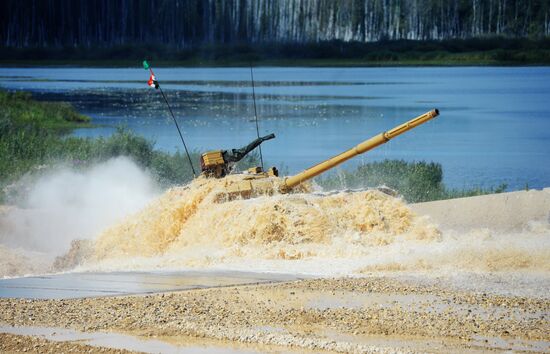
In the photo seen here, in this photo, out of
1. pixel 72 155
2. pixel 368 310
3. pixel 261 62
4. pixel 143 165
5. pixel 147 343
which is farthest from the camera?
pixel 261 62

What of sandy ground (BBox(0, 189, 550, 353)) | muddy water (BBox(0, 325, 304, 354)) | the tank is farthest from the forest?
muddy water (BBox(0, 325, 304, 354))

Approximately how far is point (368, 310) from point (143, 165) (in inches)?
690

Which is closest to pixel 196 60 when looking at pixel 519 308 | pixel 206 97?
pixel 206 97

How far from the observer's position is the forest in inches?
3000

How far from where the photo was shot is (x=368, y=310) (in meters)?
11.1

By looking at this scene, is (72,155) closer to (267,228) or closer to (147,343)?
(267,228)

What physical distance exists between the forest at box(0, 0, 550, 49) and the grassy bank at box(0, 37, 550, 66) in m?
0.60

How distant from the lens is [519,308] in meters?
11.2

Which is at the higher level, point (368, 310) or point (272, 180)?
point (272, 180)

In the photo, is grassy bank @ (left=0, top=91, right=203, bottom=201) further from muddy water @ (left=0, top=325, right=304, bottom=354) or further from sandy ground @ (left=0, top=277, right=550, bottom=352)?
muddy water @ (left=0, top=325, right=304, bottom=354)

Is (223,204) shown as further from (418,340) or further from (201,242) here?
(418,340)

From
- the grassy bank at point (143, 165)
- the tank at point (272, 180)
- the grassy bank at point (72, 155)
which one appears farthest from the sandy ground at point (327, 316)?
the grassy bank at point (72, 155)

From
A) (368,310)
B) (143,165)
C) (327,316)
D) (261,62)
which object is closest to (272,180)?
(368,310)

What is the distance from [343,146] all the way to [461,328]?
29572 millimetres
